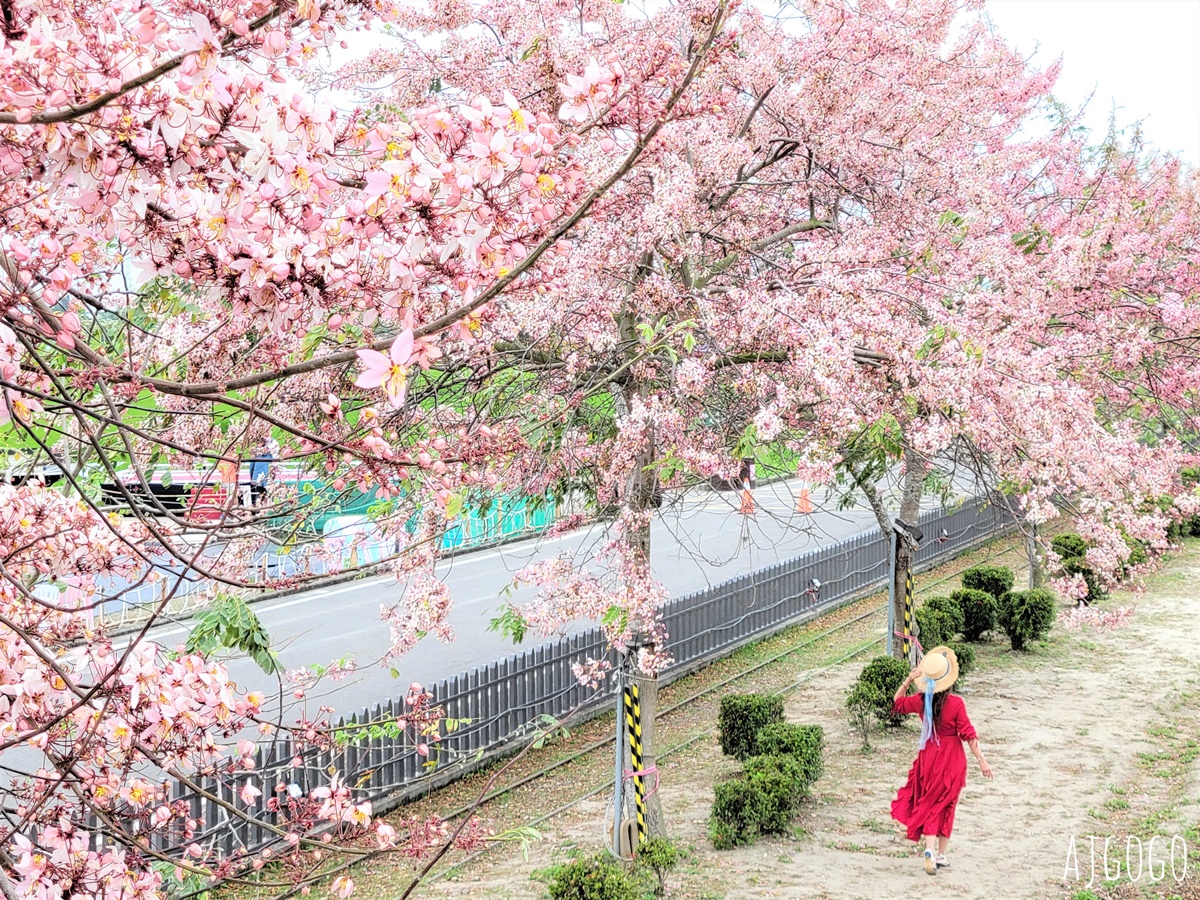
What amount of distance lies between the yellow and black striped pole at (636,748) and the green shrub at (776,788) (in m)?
1.05

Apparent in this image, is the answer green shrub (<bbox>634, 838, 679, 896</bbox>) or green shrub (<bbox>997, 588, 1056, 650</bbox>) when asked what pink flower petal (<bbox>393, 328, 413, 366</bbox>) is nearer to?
green shrub (<bbox>634, 838, 679, 896</bbox>)

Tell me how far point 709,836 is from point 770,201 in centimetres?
599

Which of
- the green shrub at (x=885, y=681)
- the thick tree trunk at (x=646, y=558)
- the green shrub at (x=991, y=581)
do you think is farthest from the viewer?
the green shrub at (x=991, y=581)

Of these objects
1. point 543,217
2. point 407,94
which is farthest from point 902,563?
point 543,217

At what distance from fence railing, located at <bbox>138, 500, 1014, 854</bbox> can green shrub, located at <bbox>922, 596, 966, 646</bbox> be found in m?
1.38

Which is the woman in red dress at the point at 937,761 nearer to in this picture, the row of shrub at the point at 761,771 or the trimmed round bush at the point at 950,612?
the row of shrub at the point at 761,771

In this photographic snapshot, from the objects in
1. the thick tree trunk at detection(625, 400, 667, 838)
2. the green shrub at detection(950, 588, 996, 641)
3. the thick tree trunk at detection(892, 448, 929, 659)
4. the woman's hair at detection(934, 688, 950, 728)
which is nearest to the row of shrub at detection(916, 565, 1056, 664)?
the green shrub at detection(950, 588, 996, 641)

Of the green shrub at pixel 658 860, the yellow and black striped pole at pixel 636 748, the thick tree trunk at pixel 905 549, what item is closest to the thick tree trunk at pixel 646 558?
the yellow and black striped pole at pixel 636 748

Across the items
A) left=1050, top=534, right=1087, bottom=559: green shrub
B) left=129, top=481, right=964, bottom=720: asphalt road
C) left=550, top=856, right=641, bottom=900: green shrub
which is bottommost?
left=1050, top=534, right=1087, bottom=559: green shrub

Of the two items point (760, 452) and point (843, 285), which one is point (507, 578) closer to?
point (760, 452)

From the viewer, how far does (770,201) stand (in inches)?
367

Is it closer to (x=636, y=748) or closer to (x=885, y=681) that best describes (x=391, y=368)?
(x=636, y=748)

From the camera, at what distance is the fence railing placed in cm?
760

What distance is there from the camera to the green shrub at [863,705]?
1028cm
